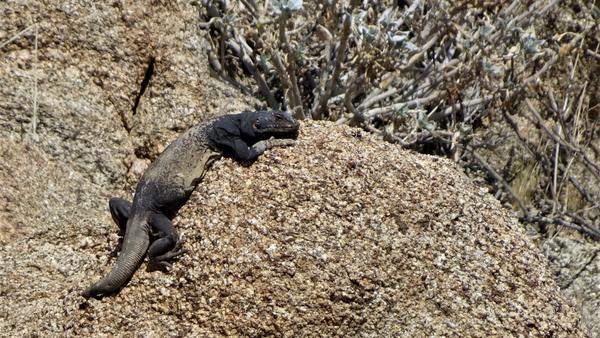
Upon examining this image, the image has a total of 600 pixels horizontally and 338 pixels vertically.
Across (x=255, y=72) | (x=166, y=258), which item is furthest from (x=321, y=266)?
(x=255, y=72)

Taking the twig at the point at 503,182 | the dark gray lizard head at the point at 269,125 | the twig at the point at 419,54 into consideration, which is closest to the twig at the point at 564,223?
the twig at the point at 503,182

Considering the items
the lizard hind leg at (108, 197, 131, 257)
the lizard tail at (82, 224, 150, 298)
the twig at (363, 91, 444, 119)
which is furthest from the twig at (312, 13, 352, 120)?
the lizard tail at (82, 224, 150, 298)

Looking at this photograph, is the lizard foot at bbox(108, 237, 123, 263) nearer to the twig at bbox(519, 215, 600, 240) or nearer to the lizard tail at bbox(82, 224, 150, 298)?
Result: the lizard tail at bbox(82, 224, 150, 298)

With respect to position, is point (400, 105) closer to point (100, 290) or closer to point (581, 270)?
point (581, 270)

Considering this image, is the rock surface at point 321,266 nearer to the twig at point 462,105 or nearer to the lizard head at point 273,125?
the lizard head at point 273,125

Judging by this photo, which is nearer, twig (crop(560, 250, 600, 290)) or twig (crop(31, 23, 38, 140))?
twig (crop(31, 23, 38, 140))

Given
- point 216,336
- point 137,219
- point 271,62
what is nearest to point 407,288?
point 216,336
